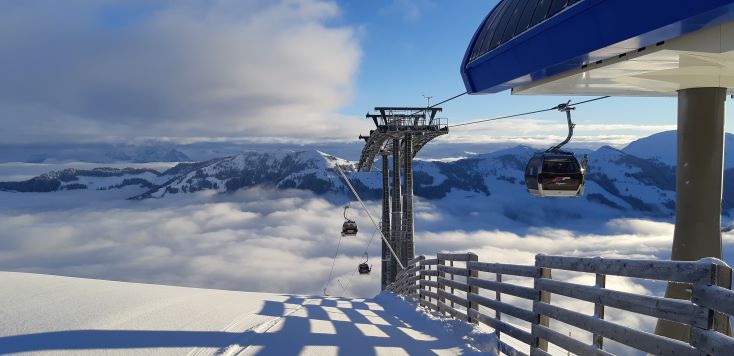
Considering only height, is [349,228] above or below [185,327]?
below

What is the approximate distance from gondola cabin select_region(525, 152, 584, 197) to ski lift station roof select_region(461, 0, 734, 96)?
5.88 feet

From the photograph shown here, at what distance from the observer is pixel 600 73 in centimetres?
982

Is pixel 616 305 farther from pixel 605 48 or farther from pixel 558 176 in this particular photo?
pixel 558 176

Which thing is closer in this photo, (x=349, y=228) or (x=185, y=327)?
(x=185, y=327)

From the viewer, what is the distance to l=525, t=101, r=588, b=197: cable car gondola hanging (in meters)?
13.6

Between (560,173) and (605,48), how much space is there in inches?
242

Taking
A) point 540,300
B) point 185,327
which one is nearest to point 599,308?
point 540,300

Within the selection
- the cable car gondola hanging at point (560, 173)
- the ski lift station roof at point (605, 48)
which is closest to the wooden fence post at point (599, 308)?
the ski lift station roof at point (605, 48)

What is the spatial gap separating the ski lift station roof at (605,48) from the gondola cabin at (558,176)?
1791 millimetres

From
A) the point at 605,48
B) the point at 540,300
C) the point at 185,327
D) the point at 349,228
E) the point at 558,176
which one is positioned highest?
the point at 605,48

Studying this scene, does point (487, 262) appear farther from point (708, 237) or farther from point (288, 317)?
point (708, 237)

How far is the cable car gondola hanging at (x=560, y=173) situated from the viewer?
13.6 meters

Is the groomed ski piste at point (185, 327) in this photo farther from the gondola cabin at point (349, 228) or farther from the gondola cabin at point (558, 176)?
the gondola cabin at point (349, 228)

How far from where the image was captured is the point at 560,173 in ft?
44.5
